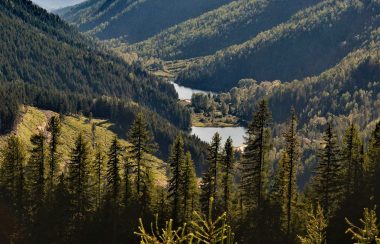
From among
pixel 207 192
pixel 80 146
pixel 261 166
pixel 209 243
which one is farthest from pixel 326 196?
pixel 209 243

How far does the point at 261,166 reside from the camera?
74188mm

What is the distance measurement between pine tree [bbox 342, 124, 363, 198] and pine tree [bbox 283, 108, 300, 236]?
945 cm

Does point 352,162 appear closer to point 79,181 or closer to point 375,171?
point 375,171

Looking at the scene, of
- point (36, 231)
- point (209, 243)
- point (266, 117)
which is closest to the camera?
point (209, 243)

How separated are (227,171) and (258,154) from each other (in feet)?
20.3

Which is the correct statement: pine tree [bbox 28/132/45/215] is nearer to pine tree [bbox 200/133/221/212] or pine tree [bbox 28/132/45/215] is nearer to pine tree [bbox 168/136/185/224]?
pine tree [bbox 168/136/185/224]

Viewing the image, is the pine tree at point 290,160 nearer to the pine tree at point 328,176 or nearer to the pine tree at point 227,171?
the pine tree at point 328,176

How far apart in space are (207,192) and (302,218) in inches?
522

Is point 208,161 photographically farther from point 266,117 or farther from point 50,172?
point 50,172

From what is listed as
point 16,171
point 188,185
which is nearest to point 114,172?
point 188,185

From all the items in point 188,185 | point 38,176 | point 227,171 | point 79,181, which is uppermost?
point 227,171

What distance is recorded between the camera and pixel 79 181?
8288 centimetres

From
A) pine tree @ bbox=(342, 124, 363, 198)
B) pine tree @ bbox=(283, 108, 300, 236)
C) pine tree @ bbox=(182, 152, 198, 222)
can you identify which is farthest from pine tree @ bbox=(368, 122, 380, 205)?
pine tree @ bbox=(182, 152, 198, 222)

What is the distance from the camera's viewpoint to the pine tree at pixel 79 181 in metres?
82.0
